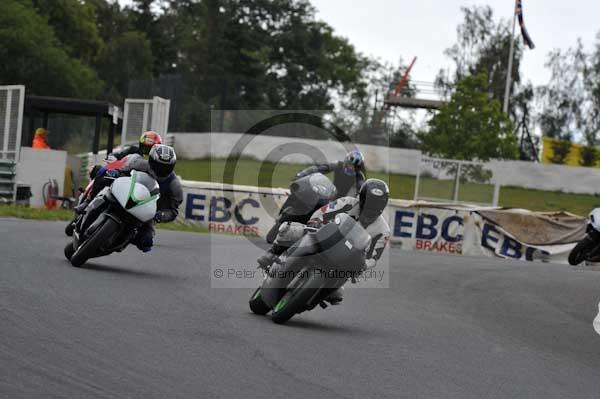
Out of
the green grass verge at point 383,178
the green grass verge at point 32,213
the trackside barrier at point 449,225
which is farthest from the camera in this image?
the green grass verge at point 383,178

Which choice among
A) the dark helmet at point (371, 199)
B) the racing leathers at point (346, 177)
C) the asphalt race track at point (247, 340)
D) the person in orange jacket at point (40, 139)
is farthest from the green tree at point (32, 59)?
the dark helmet at point (371, 199)

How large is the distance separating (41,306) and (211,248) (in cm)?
849

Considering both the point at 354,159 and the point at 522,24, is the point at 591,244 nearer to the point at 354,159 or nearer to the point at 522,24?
the point at 354,159

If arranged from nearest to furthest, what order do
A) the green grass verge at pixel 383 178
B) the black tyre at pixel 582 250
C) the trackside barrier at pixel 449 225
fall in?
the black tyre at pixel 582 250, the trackside barrier at pixel 449 225, the green grass verge at pixel 383 178

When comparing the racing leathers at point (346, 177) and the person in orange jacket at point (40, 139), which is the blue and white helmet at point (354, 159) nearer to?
the racing leathers at point (346, 177)

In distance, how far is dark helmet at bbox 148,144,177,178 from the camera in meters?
11.4

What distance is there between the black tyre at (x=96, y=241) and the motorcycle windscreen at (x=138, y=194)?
235mm

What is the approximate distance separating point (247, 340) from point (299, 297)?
3.43 feet

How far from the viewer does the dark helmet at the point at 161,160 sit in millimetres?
11414

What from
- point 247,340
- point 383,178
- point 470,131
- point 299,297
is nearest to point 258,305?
point 299,297

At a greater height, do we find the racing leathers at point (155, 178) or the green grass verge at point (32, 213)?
the racing leathers at point (155, 178)

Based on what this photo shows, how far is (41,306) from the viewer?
7.82m

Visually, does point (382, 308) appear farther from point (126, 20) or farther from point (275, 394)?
point (126, 20)

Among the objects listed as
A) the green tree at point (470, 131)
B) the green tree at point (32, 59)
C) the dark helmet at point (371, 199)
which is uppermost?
the green tree at point (32, 59)
